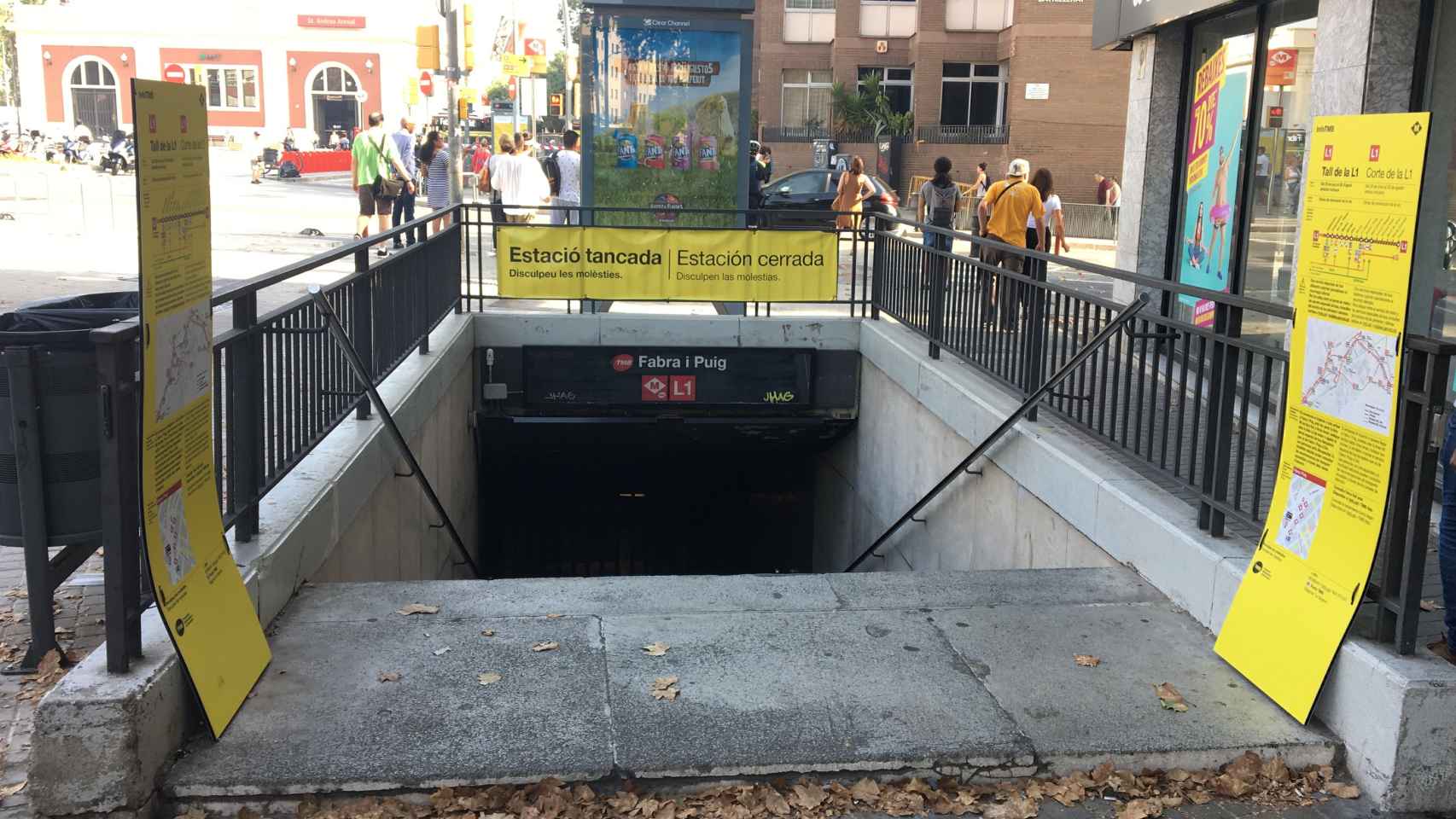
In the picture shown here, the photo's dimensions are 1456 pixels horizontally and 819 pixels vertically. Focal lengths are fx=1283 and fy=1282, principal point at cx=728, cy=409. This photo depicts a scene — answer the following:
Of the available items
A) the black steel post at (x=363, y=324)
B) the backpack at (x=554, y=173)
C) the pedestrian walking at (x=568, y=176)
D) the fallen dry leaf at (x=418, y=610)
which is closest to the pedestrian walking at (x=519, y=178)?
the pedestrian walking at (x=568, y=176)

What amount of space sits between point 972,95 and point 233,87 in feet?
133

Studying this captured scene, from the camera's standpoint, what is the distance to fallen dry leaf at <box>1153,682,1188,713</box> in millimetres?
4465

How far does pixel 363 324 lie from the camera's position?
7250 mm

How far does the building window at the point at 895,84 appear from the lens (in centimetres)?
4472

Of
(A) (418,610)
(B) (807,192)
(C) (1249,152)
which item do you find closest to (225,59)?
(B) (807,192)

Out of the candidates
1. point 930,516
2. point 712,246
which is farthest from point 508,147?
point 930,516

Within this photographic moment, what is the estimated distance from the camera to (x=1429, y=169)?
7.79m

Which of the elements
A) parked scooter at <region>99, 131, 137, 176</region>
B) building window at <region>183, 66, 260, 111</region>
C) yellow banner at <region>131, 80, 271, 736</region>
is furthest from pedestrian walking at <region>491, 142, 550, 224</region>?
building window at <region>183, 66, 260, 111</region>

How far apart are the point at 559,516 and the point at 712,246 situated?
6.34 m

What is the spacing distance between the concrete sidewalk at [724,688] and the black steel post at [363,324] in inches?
71.7

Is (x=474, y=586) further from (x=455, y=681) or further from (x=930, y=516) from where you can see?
(x=930, y=516)

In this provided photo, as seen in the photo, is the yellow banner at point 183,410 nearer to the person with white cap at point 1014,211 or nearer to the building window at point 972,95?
the person with white cap at point 1014,211

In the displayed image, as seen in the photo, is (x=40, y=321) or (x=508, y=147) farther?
(x=508, y=147)

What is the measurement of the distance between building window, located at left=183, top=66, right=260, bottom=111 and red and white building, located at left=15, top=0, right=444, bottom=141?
4 centimetres
